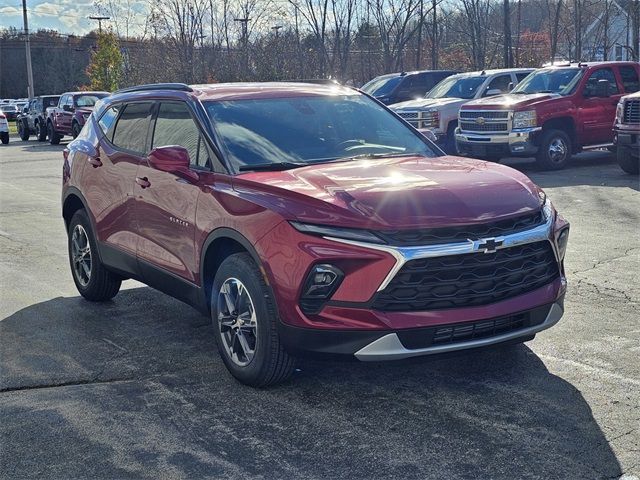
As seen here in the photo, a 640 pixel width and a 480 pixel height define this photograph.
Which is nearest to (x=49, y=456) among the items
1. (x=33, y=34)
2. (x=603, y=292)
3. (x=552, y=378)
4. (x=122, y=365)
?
(x=122, y=365)

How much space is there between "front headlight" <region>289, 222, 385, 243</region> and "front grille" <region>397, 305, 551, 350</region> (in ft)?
1.62

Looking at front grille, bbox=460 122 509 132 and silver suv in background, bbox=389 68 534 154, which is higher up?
silver suv in background, bbox=389 68 534 154

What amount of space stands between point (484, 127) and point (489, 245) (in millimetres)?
12580

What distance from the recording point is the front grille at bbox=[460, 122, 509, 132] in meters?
16.6

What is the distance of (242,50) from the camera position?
34.8m

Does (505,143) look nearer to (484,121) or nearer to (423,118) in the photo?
(484,121)

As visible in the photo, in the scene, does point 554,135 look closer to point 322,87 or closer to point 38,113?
point 322,87

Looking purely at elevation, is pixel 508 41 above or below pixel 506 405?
above

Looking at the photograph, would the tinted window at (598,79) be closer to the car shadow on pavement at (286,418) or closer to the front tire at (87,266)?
the front tire at (87,266)

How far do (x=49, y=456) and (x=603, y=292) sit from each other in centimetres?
457

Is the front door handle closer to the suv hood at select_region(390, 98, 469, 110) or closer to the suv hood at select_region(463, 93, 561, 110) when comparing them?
the suv hood at select_region(463, 93, 561, 110)

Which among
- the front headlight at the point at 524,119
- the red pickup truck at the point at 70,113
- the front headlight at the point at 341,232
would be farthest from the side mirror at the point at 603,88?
the red pickup truck at the point at 70,113

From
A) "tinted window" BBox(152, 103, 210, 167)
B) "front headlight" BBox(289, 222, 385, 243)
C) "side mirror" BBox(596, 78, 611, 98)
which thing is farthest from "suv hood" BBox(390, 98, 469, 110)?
"front headlight" BBox(289, 222, 385, 243)

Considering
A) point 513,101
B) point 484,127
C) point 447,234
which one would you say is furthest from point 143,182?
point 513,101
